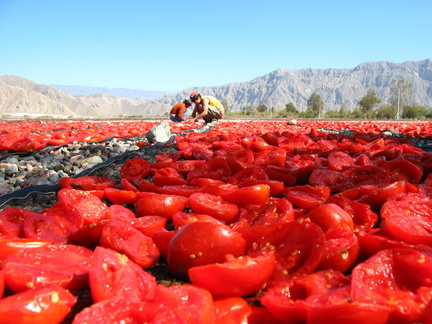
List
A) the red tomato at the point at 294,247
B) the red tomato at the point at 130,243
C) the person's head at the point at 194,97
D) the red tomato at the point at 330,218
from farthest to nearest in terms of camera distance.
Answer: the person's head at the point at 194,97
the red tomato at the point at 330,218
the red tomato at the point at 130,243
the red tomato at the point at 294,247

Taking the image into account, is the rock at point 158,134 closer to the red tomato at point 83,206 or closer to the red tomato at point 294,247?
the red tomato at point 83,206

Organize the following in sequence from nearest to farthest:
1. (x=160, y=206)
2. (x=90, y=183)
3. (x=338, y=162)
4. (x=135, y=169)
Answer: (x=160, y=206), (x=90, y=183), (x=338, y=162), (x=135, y=169)

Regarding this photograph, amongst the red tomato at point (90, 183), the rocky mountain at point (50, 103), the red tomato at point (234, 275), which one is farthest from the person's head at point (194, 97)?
the rocky mountain at point (50, 103)

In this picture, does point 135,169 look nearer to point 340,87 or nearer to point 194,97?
point 194,97

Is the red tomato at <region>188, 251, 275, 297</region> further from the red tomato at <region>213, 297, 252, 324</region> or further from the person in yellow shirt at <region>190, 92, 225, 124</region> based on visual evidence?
the person in yellow shirt at <region>190, 92, 225, 124</region>

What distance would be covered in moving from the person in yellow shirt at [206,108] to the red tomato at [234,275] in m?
11.7

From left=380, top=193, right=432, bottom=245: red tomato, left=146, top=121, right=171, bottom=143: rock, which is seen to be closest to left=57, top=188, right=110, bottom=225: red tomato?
left=380, top=193, right=432, bottom=245: red tomato

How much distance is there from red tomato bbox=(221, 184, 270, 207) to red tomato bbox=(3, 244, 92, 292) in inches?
39.1

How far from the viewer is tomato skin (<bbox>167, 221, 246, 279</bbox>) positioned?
1.46 m

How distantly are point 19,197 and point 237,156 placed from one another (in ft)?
7.07

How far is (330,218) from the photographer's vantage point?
178cm

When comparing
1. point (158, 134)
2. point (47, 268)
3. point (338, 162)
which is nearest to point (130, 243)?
point (47, 268)

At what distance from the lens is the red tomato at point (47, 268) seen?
1358 millimetres

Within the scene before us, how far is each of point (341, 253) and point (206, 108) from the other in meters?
11.8
